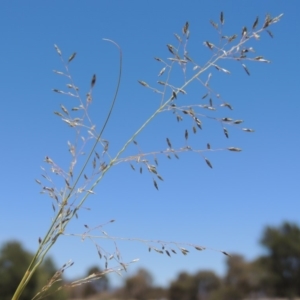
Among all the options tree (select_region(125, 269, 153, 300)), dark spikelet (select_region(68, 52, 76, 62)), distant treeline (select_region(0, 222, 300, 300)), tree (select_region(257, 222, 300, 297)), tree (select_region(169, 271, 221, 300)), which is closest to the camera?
dark spikelet (select_region(68, 52, 76, 62))

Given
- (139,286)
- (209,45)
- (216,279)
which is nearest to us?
(209,45)

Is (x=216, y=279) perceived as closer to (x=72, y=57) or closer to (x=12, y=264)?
(x=12, y=264)

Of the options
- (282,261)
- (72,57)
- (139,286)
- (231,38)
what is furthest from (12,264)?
(231,38)

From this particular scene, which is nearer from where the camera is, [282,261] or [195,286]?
[282,261]

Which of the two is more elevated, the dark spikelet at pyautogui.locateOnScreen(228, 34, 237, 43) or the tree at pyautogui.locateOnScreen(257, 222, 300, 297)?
the tree at pyautogui.locateOnScreen(257, 222, 300, 297)

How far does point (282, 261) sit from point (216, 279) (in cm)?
2852

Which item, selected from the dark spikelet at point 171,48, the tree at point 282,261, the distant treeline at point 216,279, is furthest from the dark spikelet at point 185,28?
the tree at point 282,261

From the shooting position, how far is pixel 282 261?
54.9 meters

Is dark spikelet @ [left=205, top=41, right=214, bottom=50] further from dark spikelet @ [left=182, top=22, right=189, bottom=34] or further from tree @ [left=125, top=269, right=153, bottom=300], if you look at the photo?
tree @ [left=125, top=269, right=153, bottom=300]

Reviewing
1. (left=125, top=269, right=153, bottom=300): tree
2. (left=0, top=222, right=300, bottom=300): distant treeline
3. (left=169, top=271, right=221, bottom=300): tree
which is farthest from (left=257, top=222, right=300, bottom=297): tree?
(left=125, top=269, right=153, bottom=300): tree

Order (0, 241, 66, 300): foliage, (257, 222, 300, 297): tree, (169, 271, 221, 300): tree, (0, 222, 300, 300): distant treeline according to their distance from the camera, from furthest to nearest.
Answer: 1. (169, 271, 221, 300): tree
2. (257, 222, 300, 297): tree
3. (0, 222, 300, 300): distant treeline
4. (0, 241, 66, 300): foliage

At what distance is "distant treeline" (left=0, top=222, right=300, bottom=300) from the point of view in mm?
46188

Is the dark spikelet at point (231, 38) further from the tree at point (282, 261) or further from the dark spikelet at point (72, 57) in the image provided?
the tree at point (282, 261)

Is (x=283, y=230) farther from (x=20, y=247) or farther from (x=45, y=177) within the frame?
(x=45, y=177)
